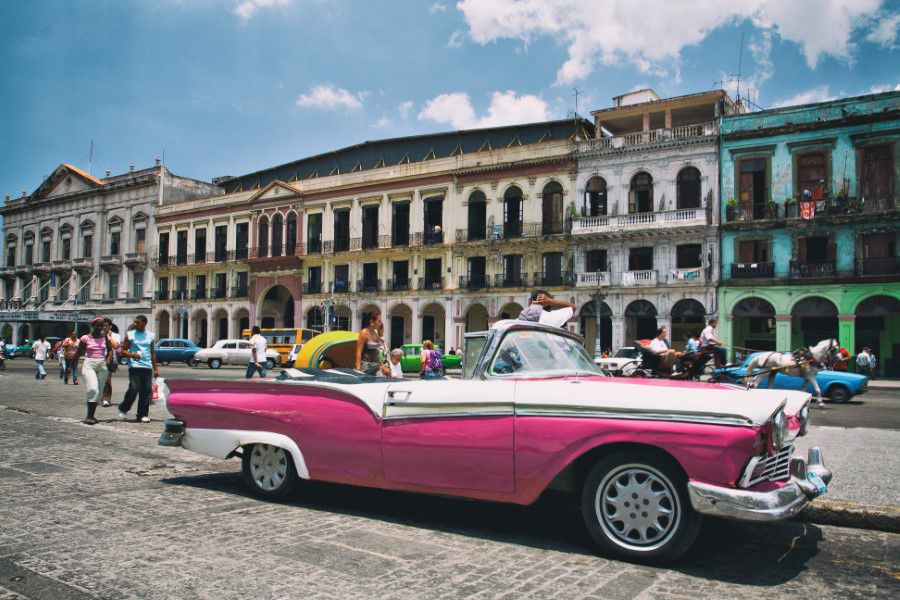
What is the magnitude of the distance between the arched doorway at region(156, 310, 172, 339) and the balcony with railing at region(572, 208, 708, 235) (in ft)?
110

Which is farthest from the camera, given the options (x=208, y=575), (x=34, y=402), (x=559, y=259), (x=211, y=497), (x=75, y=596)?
(x=559, y=259)

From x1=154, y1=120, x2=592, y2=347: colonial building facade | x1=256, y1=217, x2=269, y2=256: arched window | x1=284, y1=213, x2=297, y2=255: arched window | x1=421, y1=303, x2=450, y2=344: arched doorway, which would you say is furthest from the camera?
x1=256, y1=217, x2=269, y2=256: arched window

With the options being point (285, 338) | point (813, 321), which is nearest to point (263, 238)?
point (285, 338)

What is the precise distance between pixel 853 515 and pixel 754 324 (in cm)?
2869

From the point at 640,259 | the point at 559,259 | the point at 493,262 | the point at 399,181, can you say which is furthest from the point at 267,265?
the point at 640,259

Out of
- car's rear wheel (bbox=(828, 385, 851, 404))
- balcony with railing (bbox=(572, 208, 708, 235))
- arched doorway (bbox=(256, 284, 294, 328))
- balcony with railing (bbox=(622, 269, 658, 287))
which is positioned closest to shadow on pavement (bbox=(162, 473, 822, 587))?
car's rear wheel (bbox=(828, 385, 851, 404))

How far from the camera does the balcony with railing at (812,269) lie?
2817 cm

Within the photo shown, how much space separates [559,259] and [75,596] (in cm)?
3213

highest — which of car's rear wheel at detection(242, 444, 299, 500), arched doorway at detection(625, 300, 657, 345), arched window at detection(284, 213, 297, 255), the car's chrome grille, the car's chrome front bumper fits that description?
arched window at detection(284, 213, 297, 255)

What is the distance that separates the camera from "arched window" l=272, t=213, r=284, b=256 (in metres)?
45.0

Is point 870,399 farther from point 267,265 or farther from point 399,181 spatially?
point 267,265

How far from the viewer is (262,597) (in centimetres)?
323

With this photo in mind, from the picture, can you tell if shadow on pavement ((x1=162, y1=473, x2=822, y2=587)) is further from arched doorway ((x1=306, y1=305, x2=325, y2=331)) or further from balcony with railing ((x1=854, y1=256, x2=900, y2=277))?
arched doorway ((x1=306, y1=305, x2=325, y2=331))

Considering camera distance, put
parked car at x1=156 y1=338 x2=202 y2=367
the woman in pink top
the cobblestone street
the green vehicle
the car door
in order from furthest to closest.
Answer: parked car at x1=156 y1=338 x2=202 y2=367 → the green vehicle → the woman in pink top → the car door → the cobblestone street
